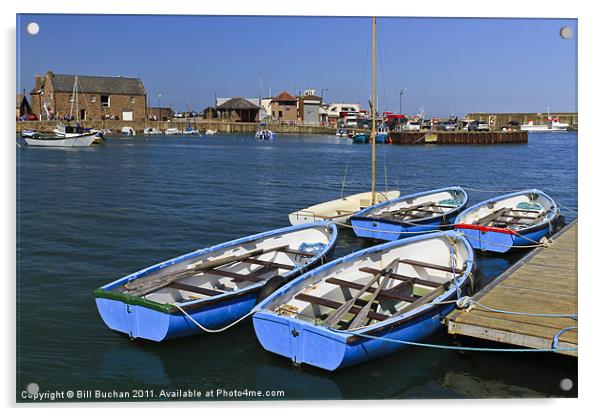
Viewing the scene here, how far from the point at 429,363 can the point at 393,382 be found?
0.66 m

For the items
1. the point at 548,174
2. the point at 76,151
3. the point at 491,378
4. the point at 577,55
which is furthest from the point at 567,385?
the point at 76,151

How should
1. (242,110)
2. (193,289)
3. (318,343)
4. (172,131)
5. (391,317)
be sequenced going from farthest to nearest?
(242,110) < (172,131) < (193,289) < (391,317) < (318,343)

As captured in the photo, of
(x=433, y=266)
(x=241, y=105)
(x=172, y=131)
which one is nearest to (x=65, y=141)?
(x=172, y=131)

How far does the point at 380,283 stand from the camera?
7852mm

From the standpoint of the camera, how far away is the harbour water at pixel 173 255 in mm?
6078

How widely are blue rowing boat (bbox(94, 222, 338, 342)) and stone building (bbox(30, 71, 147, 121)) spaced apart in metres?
35.2

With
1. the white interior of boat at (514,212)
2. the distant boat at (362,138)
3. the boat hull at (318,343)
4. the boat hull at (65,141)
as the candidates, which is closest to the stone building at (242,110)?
the distant boat at (362,138)

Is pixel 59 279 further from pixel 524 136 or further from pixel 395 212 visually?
pixel 524 136

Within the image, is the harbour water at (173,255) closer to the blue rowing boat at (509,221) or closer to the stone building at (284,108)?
the blue rowing boat at (509,221)

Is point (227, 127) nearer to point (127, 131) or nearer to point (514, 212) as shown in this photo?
point (127, 131)

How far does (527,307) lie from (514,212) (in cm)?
759

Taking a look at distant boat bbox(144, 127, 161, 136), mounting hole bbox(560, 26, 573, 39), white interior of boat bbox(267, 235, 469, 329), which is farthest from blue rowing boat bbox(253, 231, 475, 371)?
distant boat bbox(144, 127, 161, 136)

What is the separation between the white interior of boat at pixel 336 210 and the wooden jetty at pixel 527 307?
5.80m

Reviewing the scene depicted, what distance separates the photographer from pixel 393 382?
6219 millimetres
